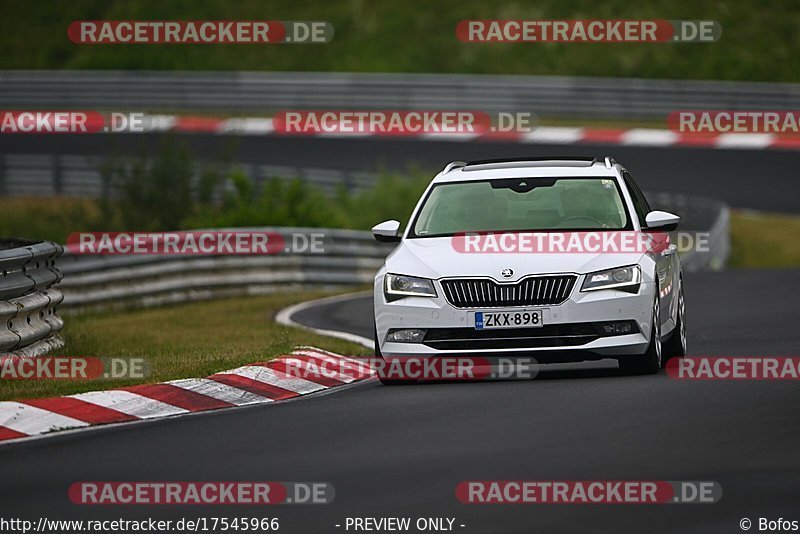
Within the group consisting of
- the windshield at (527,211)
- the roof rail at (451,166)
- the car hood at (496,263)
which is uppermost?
the roof rail at (451,166)

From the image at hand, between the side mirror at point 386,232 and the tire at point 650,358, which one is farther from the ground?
the side mirror at point 386,232

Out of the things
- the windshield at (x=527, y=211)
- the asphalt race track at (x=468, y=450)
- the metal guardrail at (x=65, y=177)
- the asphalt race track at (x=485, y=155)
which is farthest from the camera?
the asphalt race track at (x=485, y=155)

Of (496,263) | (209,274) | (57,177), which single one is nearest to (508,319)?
(496,263)

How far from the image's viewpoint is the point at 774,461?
888 centimetres

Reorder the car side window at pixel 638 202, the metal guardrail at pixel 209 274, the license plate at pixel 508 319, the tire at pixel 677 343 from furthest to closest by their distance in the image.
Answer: the metal guardrail at pixel 209 274 → the tire at pixel 677 343 → the car side window at pixel 638 202 → the license plate at pixel 508 319

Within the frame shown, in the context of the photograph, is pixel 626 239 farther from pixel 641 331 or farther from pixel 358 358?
pixel 358 358

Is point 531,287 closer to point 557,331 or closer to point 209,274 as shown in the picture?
point 557,331

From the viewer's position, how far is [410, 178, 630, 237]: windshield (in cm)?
1327

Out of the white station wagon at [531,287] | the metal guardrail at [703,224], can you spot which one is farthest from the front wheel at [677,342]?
the metal guardrail at [703,224]

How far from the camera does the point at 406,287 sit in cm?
1267

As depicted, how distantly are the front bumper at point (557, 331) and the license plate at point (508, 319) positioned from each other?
0.03 m

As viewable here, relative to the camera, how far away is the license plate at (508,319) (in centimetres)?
1230

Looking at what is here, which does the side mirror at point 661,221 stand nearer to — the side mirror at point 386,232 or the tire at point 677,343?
the tire at point 677,343

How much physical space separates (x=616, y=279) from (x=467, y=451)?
338 cm
